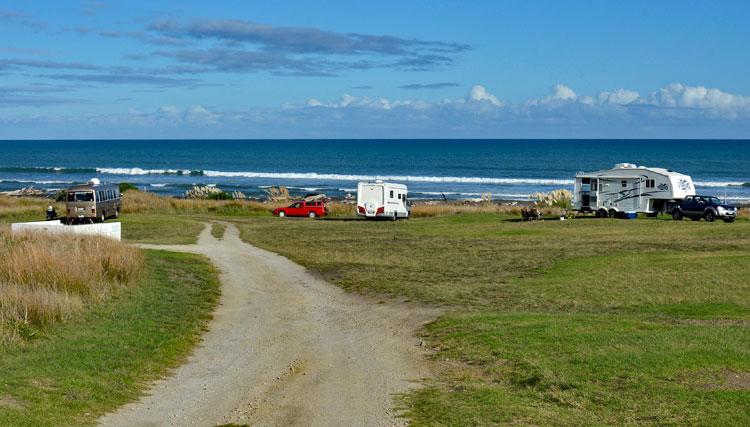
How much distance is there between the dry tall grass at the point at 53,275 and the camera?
1505 centimetres

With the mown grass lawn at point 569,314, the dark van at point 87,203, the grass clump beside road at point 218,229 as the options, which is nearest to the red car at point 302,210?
the grass clump beside road at point 218,229

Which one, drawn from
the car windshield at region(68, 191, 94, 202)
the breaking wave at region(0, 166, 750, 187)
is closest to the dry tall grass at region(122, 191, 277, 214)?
the car windshield at region(68, 191, 94, 202)

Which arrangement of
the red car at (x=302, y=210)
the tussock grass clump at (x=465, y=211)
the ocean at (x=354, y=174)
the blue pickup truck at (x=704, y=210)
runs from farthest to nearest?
the ocean at (x=354, y=174), the tussock grass clump at (x=465, y=211), the red car at (x=302, y=210), the blue pickup truck at (x=704, y=210)

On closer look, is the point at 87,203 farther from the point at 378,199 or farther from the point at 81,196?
the point at 378,199

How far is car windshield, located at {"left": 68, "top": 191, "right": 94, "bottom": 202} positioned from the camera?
45188 mm

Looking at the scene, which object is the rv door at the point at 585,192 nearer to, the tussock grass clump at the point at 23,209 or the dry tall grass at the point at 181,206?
the dry tall grass at the point at 181,206

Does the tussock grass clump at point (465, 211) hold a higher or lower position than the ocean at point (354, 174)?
lower

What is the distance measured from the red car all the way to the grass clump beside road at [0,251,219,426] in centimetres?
3564

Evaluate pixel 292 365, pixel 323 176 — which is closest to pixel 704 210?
pixel 292 365

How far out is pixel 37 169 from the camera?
130875mm

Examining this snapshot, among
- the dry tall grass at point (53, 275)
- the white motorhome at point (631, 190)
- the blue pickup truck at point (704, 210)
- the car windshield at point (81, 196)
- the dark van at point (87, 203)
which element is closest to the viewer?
the dry tall grass at point (53, 275)

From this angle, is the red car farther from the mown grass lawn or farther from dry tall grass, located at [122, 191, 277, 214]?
the mown grass lawn

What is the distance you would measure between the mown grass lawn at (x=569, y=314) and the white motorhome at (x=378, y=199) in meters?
9.93

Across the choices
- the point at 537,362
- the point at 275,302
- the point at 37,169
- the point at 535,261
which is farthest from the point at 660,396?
the point at 37,169
